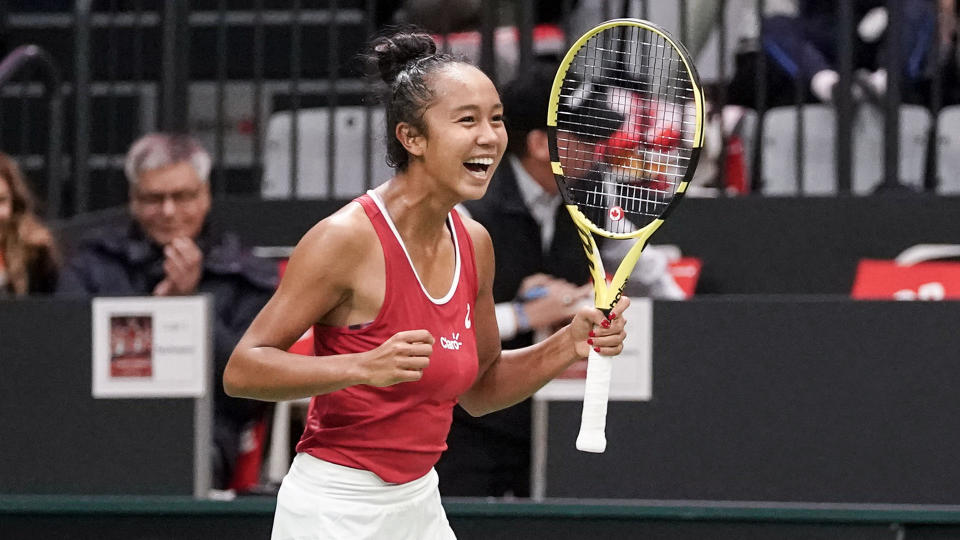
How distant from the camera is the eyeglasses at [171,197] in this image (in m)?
4.74

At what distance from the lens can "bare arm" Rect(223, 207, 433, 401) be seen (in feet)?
8.95

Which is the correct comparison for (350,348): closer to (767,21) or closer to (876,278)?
(876,278)

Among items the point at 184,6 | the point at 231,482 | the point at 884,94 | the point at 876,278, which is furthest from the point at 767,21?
the point at 231,482

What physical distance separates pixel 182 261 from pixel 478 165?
184cm

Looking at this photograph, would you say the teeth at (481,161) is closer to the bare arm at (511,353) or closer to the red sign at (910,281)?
the bare arm at (511,353)

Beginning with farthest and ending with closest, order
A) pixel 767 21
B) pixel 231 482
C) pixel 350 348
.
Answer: pixel 767 21 < pixel 231 482 < pixel 350 348

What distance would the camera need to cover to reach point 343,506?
292 centimetres

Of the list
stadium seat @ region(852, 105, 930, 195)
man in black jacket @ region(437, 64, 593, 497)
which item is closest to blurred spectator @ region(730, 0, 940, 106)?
stadium seat @ region(852, 105, 930, 195)

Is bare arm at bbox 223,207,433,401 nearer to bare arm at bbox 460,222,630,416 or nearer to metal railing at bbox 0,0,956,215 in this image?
bare arm at bbox 460,222,630,416

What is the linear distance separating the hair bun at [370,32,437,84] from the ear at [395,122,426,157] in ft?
0.42

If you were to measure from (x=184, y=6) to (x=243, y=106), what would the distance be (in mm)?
1233

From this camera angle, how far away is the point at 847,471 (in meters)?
4.21

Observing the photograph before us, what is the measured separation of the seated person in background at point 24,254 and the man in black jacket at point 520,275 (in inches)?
55.0

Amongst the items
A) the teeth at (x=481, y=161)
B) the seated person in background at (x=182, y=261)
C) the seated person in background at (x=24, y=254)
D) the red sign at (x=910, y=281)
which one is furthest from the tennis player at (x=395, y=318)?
the red sign at (x=910, y=281)
